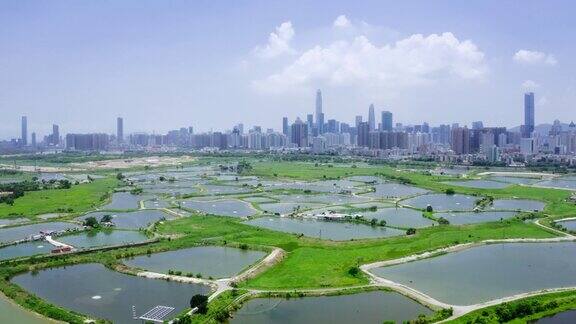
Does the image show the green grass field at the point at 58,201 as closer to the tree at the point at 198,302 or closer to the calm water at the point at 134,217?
the calm water at the point at 134,217

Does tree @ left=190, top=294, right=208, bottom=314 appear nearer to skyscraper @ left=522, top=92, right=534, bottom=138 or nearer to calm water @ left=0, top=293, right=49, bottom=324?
calm water @ left=0, top=293, right=49, bottom=324

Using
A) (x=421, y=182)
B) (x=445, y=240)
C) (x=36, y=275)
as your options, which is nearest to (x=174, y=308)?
(x=36, y=275)

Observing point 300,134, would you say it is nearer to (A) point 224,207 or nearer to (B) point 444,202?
(B) point 444,202

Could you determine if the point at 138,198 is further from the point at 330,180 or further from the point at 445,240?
the point at 445,240

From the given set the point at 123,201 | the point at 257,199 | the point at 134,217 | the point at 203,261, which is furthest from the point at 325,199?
the point at 203,261

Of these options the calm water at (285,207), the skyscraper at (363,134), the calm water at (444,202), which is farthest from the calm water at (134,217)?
the skyscraper at (363,134)

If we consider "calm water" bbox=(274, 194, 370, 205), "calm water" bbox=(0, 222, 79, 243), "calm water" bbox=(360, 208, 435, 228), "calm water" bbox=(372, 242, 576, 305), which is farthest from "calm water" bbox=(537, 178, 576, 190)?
"calm water" bbox=(0, 222, 79, 243)

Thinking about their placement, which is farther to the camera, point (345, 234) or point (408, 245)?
point (345, 234)
